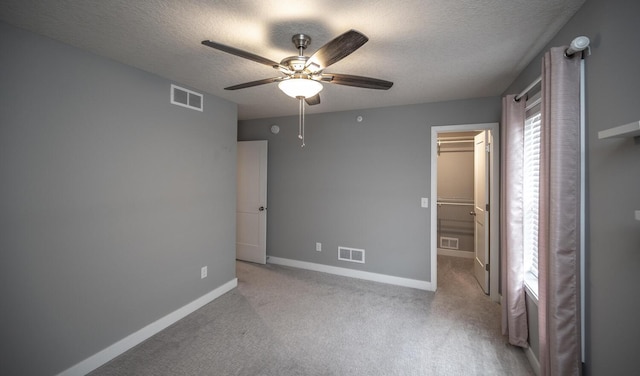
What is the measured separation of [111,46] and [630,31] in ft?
9.91

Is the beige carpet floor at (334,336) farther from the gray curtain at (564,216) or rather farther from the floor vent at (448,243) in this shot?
the floor vent at (448,243)

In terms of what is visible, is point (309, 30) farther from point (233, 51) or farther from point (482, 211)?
point (482, 211)

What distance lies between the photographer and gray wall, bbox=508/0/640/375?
1.09 metres

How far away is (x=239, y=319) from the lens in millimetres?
2684

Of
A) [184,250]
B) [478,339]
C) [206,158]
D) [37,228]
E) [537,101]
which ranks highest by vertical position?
[537,101]

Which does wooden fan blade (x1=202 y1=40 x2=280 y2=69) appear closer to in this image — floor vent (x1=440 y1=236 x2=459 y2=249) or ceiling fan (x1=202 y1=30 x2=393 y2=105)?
ceiling fan (x1=202 y1=30 x2=393 y2=105)

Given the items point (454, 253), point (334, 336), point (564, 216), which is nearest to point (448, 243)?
point (454, 253)

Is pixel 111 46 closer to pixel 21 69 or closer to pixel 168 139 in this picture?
pixel 21 69

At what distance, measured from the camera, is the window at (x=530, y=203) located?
7.12 feet

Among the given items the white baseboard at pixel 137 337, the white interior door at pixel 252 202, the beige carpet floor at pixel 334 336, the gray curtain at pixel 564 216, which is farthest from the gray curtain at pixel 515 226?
the white interior door at pixel 252 202

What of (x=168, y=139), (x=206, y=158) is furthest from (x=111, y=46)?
(x=206, y=158)

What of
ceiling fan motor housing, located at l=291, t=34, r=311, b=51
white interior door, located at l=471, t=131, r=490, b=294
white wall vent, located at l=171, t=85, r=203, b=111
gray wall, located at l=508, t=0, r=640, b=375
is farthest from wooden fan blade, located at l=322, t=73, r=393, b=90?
white interior door, located at l=471, t=131, r=490, b=294

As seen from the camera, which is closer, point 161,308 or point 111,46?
point 111,46

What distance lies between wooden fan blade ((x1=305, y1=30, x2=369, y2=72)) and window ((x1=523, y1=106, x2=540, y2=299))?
1.74 m
